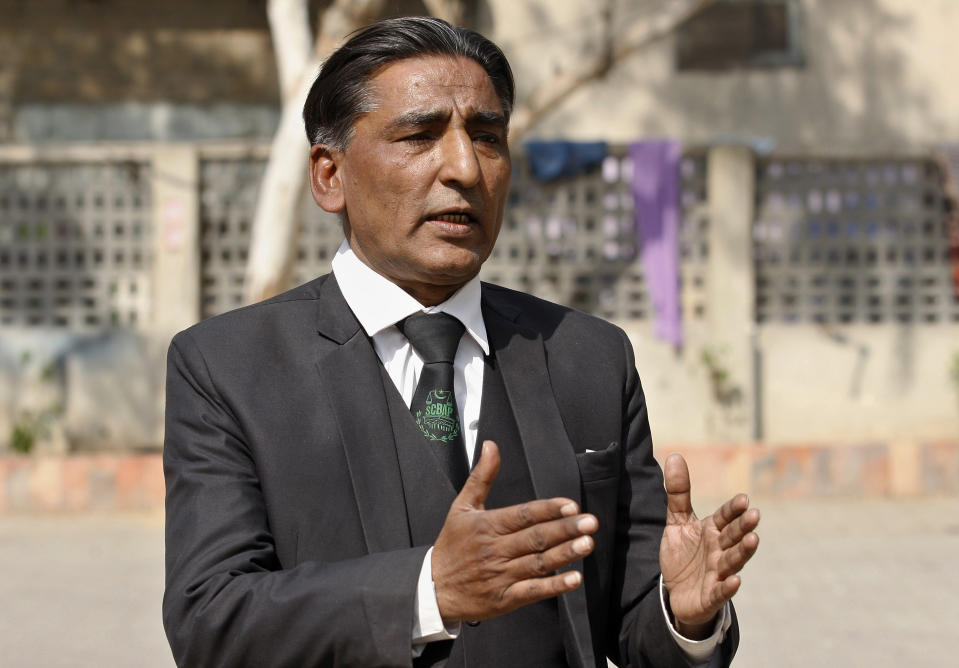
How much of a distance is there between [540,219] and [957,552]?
12.9 feet

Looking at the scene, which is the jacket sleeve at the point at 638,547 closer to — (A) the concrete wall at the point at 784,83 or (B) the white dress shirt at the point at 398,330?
(B) the white dress shirt at the point at 398,330

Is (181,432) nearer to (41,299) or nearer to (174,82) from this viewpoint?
(41,299)

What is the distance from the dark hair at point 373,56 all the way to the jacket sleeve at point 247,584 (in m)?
0.53

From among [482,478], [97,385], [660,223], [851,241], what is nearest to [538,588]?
[482,478]

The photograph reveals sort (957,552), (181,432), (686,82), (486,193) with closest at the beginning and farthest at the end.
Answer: (181,432) < (486,193) < (957,552) < (686,82)

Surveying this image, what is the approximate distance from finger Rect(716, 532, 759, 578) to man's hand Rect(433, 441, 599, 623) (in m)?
0.31

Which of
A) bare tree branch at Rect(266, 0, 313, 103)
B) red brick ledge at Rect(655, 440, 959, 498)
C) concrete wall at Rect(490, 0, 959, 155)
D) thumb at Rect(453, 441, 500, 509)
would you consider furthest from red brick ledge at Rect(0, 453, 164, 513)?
thumb at Rect(453, 441, 500, 509)

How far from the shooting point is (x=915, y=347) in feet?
30.0

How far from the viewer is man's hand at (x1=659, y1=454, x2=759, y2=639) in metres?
1.74

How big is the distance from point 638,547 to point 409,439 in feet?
1.48

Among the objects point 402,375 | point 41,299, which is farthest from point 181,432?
point 41,299

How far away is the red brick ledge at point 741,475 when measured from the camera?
7.63 metres

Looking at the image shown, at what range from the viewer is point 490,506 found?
1.92 m

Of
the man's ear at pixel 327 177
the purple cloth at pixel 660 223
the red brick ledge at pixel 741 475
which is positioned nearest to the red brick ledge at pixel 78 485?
the red brick ledge at pixel 741 475
